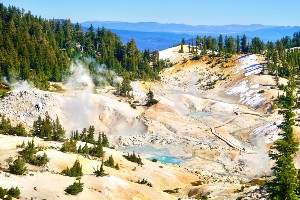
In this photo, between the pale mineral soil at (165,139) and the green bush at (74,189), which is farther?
the pale mineral soil at (165,139)

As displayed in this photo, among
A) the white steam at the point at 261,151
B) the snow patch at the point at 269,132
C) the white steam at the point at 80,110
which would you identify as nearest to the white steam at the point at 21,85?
the white steam at the point at 80,110

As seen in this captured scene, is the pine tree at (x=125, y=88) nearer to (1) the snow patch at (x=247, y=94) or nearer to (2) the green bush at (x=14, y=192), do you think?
(1) the snow patch at (x=247, y=94)

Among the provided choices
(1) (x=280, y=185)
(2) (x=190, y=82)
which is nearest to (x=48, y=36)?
(2) (x=190, y=82)

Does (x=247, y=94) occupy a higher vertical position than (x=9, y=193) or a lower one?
lower

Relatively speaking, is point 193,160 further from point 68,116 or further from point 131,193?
point 131,193

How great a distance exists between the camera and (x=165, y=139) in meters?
106

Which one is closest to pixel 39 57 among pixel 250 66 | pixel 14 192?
pixel 250 66

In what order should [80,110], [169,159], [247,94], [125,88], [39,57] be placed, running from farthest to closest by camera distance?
[247,94] < [39,57] < [125,88] < [80,110] < [169,159]

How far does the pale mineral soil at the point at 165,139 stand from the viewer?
4919 centimetres

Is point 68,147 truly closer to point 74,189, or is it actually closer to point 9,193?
point 74,189

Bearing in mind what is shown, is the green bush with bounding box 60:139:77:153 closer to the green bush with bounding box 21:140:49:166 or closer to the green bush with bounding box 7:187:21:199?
the green bush with bounding box 21:140:49:166

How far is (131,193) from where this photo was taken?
4891 cm

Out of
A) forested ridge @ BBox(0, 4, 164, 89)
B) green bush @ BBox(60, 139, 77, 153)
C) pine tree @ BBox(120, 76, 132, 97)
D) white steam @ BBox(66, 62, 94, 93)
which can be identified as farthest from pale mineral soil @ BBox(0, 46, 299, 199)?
forested ridge @ BBox(0, 4, 164, 89)

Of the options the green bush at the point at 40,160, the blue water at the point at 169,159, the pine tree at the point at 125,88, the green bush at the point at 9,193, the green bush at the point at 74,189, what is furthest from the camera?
the pine tree at the point at 125,88
